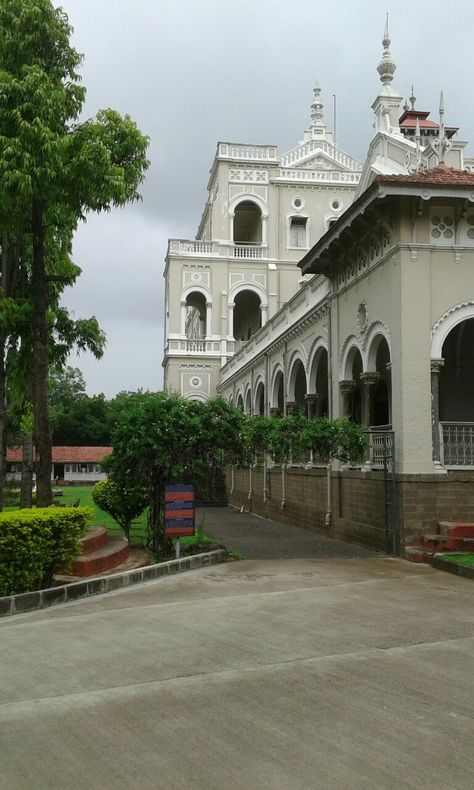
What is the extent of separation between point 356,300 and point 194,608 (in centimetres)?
972

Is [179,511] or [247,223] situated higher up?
[247,223]

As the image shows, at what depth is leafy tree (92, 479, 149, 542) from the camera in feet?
51.8

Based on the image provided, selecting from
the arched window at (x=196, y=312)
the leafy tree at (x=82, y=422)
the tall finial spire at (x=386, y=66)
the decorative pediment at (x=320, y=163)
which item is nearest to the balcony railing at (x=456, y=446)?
the tall finial spire at (x=386, y=66)

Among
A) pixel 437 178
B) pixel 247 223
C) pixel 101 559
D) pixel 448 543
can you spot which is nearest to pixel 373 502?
pixel 448 543

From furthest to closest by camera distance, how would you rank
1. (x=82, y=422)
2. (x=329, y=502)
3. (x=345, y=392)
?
(x=82, y=422), (x=329, y=502), (x=345, y=392)

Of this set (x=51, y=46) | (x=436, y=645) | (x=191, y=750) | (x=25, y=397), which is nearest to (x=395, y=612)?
(x=436, y=645)

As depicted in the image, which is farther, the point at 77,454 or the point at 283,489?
the point at 77,454

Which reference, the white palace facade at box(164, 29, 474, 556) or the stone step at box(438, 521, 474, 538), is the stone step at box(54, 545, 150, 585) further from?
the stone step at box(438, 521, 474, 538)

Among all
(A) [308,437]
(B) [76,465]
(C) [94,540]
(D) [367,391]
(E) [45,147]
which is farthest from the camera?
(B) [76,465]

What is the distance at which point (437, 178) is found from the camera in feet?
46.2

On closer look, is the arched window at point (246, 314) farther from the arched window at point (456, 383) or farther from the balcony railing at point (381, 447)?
the balcony railing at point (381, 447)

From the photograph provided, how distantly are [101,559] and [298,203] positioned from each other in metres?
31.0

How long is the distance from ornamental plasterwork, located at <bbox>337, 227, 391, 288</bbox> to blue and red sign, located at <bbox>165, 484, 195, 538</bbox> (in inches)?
238

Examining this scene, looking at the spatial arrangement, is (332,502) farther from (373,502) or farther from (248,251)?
(248,251)
